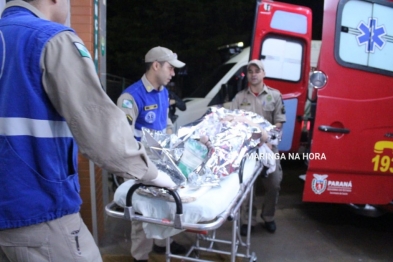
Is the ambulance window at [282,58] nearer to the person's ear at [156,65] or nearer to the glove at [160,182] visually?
the person's ear at [156,65]

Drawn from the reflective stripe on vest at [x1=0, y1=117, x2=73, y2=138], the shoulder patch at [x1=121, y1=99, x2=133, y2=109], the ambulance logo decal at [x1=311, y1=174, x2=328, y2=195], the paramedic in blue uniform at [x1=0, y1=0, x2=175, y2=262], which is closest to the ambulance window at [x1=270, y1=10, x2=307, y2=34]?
the ambulance logo decal at [x1=311, y1=174, x2=328, y2=195]

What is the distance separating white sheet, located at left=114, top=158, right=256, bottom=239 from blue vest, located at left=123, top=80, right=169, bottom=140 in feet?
2.99

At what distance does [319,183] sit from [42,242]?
250 centimetres

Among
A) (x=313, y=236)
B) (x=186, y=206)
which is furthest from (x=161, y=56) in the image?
(x=313, y=236)

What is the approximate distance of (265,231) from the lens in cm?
390

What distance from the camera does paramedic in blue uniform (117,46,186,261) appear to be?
2.81 meters

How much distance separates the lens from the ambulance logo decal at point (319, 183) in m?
3.19

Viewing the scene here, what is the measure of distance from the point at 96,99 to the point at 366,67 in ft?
8.56

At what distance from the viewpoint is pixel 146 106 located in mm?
2924

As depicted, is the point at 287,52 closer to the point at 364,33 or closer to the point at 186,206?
the point at 364,33

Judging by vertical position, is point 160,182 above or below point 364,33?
below

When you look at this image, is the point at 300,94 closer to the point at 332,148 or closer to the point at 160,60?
the point at 332,148

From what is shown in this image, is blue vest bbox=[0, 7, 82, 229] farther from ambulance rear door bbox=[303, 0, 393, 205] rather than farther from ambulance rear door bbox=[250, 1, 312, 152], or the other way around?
ambulance rear door bbox=[250, 1, 312, 152]

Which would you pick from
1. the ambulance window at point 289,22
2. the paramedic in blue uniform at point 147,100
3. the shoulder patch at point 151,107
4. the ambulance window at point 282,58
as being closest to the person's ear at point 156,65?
the paramedic in blue uniform at point 147,100
